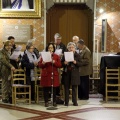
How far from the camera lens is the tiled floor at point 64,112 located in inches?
225

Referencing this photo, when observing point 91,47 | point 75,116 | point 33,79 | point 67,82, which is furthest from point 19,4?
point 75,116

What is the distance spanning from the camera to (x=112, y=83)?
24.7ft

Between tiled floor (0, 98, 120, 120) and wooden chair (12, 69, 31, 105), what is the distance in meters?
0.23

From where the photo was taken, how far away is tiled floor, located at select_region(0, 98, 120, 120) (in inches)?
225

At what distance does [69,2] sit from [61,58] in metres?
3.13

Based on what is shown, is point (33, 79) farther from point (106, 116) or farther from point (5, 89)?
point (106, 116)

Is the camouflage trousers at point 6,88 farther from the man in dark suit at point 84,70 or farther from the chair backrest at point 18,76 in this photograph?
the man in dark suit at point 84,70

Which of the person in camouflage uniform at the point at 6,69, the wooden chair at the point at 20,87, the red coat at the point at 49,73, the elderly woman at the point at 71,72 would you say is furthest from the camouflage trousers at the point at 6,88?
the elderly woman at the point at 71,72

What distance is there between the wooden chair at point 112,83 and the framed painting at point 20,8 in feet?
10.4

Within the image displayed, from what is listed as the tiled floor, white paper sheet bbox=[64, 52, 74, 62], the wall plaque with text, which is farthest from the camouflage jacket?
the wall plaque with text

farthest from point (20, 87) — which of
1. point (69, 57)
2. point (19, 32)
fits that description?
point (19, 32)

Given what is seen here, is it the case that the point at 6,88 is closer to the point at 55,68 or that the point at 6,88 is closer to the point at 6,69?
the point at 6,69

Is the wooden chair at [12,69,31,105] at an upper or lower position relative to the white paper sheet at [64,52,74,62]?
lower

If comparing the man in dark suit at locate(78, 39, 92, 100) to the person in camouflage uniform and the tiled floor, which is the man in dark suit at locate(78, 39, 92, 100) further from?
the person in camouflage uniform
